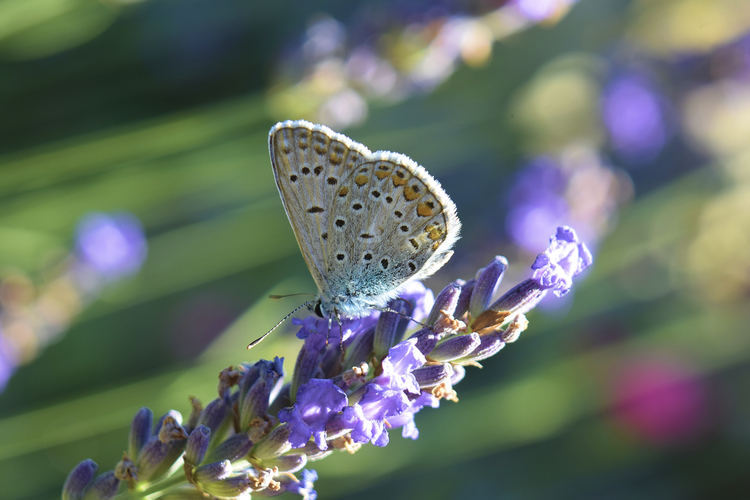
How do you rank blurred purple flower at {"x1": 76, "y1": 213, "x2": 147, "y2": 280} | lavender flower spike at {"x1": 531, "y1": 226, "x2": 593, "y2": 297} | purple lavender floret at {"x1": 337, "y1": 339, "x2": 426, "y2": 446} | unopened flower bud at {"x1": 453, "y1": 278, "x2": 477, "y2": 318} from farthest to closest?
blurred purple flower at {"x1": 76, "y1": 213, "x2": 147, "y2": 280} < unopened flower bud at {"x1": 453, "y1": 278, "x2": 477, "y2": 318} < lavender flower spike at {"x1": 531, "y1": 226, "x2": 593, "y2": 297} < purple lavender floret at {"x1": 337, "y1": 339, "x2": 426, "y2": 446}

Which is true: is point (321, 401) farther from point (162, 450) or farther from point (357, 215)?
point (357, 215)

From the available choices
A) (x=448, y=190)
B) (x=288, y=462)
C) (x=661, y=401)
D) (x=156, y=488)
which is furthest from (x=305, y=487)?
(x=661, y=401)

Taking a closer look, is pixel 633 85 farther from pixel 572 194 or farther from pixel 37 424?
pixel 37 424

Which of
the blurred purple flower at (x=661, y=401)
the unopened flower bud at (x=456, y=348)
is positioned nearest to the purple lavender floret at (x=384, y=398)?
the unopened flower bud at (x=456, y=348)

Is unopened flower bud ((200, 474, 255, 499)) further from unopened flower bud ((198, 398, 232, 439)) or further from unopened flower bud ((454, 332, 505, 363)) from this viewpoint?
unopened flower bud ((454, 332, 505, 363))

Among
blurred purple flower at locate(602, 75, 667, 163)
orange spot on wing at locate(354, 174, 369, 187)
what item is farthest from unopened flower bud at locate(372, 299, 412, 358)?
blurred purple flower at locate(602, 75, 667, 163)

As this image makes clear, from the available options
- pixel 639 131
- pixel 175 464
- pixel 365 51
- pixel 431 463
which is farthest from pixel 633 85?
pixel 175 464

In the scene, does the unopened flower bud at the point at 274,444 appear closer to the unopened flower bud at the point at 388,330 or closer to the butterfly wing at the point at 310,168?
the unopened flower bud at the point at 388,330
